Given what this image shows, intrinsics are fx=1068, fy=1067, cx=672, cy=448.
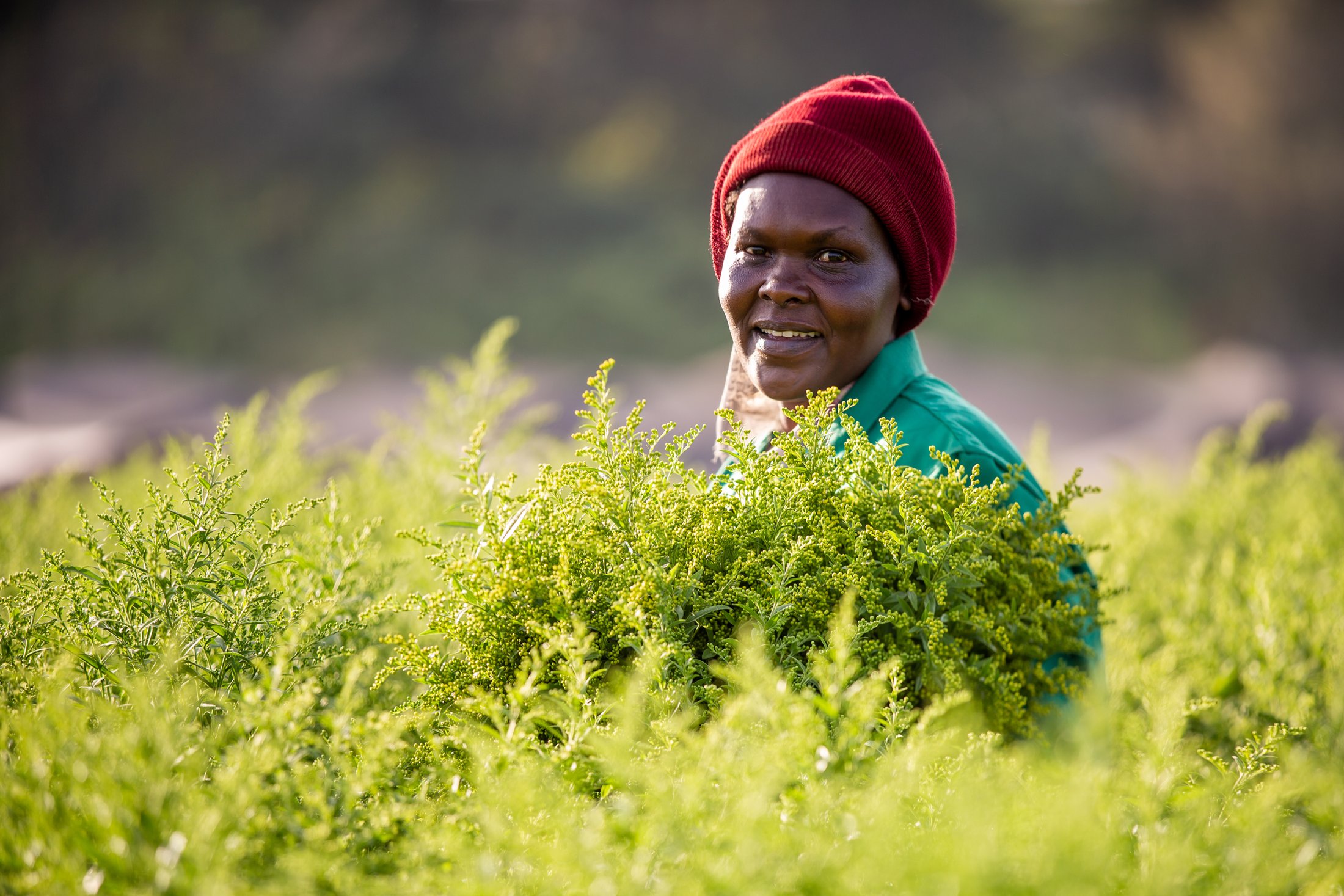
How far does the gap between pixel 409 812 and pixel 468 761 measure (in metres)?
0.26

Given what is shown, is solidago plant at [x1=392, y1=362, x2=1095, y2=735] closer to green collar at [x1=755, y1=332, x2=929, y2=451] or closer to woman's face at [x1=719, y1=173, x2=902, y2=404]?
green collar at [x1=755, y1=332, x2=929, y2=451]

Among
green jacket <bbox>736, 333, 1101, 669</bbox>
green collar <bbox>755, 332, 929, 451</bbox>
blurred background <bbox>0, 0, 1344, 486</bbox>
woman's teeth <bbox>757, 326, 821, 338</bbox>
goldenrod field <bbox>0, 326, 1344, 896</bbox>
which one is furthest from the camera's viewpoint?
blurred background <bbox>0, 0, 1344, 486</bbox>

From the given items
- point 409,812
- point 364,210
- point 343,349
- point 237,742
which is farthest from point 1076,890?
point 364,210

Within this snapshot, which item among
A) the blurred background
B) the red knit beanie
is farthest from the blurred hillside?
the red knit beanie

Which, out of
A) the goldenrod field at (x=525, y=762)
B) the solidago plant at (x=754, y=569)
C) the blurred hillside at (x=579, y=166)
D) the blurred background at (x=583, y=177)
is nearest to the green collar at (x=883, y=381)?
the solidago plant at (x=754, y=569)

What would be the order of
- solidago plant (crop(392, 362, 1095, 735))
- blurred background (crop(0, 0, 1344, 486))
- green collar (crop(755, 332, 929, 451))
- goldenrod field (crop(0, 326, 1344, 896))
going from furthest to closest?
blurred background (crop(0, 0, 1344, 486))
green collar (crop(755, 332, 929, 451))
solidago plant (crop(392, 362, 1095, 735))
goldenrod field (crop(0, 326, 1344, 896))

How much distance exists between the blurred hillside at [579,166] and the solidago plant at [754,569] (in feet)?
64.3

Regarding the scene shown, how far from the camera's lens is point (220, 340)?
69.6 feet

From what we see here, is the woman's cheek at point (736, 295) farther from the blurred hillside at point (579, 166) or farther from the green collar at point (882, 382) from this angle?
the blurred hillside at point (579, 166)

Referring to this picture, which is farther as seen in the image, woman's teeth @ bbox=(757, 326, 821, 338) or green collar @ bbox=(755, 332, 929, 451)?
woman's teeth @ bbox=(757, 326, 821, 338)

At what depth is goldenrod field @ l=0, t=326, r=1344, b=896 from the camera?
120cm

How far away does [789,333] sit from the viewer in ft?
8.21

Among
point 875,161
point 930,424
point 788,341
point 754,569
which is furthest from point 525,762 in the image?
point 875,161

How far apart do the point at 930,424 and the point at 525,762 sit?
1242mm
